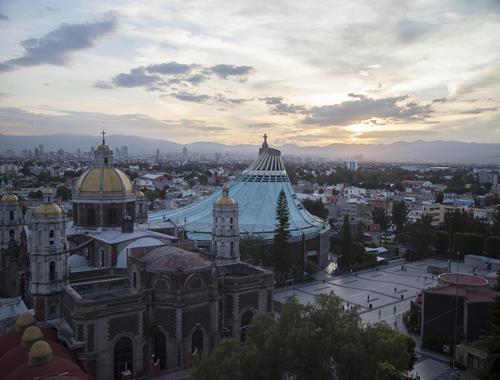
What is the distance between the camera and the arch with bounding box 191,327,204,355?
20.7 meters

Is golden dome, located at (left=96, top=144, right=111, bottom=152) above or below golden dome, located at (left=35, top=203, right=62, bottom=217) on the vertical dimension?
above

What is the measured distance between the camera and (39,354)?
14.9m

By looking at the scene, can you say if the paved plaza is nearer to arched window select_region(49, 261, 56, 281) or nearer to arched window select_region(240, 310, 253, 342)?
arched window select_region(240, 310, 253, 342)

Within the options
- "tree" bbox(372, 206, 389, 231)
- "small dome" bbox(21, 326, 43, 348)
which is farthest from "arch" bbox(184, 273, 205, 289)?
"tree" bbox(372, 206, 389, 231)

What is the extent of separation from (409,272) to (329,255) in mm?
9128

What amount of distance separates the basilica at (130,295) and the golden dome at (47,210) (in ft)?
0.14

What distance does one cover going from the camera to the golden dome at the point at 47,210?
2128 centimetres

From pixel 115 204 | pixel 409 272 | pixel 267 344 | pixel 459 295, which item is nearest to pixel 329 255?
pixel 409 272

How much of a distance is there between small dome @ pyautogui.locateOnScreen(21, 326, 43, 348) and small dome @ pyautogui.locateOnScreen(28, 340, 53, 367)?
4.36 feet

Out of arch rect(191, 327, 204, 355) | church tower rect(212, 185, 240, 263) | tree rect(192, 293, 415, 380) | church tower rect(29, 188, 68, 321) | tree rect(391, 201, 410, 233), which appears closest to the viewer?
tree rect(192, 293, 415, 380)

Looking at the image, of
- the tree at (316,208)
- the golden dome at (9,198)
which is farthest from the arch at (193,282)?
the tree at (316,208)

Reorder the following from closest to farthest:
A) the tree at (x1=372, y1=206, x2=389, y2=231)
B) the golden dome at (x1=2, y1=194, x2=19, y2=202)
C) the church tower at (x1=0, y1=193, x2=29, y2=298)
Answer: the church tower at (x1=0, y1=193, x2=29, y2=298) < the golden dome at (x1=2, y1=194, x2=19, y2=202) < the tree at (x1=372, y1=206, x2=389, y2=231)

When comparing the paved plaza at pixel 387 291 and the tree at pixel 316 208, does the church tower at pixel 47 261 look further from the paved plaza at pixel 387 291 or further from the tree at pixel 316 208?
the tree at pixel 316 208

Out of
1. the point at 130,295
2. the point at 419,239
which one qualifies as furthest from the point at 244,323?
the point at 419,239
